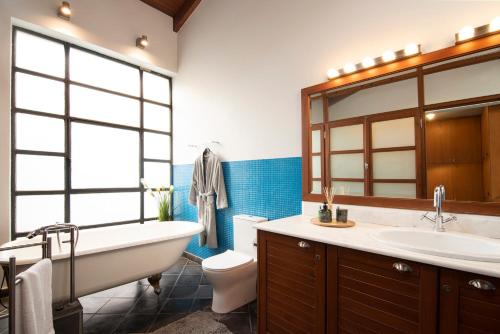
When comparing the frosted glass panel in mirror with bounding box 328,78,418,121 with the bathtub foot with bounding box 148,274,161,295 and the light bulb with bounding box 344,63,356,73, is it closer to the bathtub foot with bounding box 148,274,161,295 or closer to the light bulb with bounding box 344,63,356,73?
the light bulb with bounding box 344,63,356,73

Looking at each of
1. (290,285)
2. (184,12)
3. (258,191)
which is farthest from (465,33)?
(184,12)

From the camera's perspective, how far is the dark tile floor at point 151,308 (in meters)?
1.91

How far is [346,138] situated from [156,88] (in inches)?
125

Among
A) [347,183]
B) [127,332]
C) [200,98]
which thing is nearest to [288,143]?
[347,183]

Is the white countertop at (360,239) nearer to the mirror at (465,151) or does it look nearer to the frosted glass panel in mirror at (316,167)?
the frosted glass panel in mirror at (316,167)

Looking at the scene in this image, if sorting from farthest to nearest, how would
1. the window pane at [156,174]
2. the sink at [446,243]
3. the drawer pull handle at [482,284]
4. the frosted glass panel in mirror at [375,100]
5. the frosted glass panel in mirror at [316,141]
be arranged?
1. the window pane at [156,174]
2. the frosted glass panel in mirror at [316,141]
3. the frosted glass panel in mirror at [375,100]
4. the sink at [446,243]
5. the drawer pull handle at [482,284]

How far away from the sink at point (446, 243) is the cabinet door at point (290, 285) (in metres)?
0.42

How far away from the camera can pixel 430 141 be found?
151cm

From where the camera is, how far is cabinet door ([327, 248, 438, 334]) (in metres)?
1.02

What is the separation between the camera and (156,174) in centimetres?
376

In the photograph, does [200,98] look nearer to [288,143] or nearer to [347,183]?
[288,143]

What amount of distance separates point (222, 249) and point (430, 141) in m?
2.45

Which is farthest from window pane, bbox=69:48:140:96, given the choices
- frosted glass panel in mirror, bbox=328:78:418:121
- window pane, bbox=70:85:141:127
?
frosted glass panel in mirror, bbox=328:78:418:121

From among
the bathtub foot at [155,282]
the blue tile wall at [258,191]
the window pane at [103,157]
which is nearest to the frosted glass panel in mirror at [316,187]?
the blue tile wall at [258,191]
